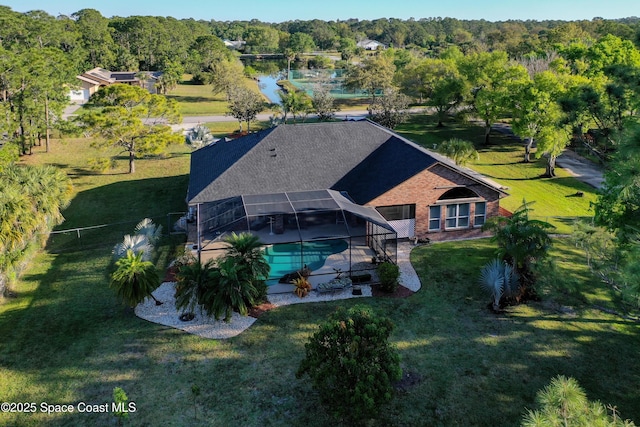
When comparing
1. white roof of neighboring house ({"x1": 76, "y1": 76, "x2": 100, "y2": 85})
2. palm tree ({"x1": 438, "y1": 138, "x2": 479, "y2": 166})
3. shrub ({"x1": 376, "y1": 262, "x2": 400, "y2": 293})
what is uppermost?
white roof of neighboring house ({"x1": 76, "y1": 76, "x2": 100, "y2": 85})

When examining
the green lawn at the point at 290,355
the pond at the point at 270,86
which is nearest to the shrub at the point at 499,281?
the green lawn at the point at 290,355

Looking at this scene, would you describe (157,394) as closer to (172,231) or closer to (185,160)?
(172,231)

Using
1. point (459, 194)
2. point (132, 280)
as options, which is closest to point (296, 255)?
point (132, 280)

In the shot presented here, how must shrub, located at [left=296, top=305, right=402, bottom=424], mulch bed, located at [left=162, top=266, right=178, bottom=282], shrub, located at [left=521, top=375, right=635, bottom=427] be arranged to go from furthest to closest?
1. mulch bed, located at [left=162, top=266, right=178, bottom=282]
2. shrub, located at [left=296, top=305, right=402, bottom=424]
3. shrub, located at [left=521, top=375, right=635, bottom=427]

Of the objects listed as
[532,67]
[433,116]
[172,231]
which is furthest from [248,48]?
[172,231]

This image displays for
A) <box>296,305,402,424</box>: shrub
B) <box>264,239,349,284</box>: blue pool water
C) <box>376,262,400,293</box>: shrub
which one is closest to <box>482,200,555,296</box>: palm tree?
<box>376,262,400,293</box>: shrub

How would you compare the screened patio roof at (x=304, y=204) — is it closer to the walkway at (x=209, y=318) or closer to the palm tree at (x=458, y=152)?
the walkway at (x=209, y=318)

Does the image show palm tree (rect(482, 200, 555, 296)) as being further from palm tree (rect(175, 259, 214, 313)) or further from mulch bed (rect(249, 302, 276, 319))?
palm tree (rect(175, 259, 214, 313))
